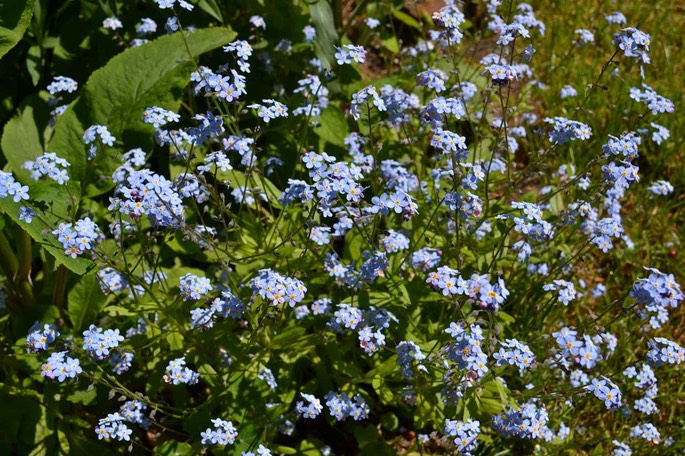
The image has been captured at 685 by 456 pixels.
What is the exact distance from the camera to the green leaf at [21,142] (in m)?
4.00

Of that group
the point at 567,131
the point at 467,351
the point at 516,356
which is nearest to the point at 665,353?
the point at 516,356

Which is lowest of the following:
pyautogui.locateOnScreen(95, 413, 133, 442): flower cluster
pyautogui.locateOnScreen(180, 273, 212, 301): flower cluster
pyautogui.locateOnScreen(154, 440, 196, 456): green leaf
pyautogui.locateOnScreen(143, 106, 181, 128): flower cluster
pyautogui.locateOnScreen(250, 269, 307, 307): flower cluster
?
pyautogui.locateOnScreen(154, 440, 196, 456): green leaf

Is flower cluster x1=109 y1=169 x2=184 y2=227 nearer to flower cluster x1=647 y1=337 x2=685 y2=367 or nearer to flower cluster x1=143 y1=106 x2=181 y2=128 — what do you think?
flower cluster x1=143 y1=106 x2=181 y2=128

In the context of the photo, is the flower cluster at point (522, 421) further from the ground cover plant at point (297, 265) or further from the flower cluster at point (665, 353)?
the flower cluster at point (665, 353)

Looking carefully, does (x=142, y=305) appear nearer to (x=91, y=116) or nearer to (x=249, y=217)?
(x=249, y=217)

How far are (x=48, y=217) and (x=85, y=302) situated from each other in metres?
0.61

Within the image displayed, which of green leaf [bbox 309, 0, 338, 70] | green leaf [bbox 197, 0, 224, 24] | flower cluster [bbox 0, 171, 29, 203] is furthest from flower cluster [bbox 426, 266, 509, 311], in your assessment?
green leaf [bbox 197, 0, 224, 24]

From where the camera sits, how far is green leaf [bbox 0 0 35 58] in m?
3.33

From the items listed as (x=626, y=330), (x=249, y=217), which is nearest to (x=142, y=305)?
(x=249, y=217)

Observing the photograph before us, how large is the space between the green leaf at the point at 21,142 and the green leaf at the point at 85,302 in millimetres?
694

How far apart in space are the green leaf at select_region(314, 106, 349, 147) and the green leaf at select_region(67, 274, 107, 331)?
1464mm

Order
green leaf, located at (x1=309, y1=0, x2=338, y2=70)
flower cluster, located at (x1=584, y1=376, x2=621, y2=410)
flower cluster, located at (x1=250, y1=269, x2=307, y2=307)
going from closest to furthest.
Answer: flower cluster, located at (x1=250, y1=269, x2=307, y2=307)
flower cluster, located at (x1=584, y1=376, x2=621, y2=410)
green leaf, located at (x1=309, y1=0, x2=338, y2=70)

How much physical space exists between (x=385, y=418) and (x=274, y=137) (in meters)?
1.74

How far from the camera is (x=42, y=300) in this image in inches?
152
